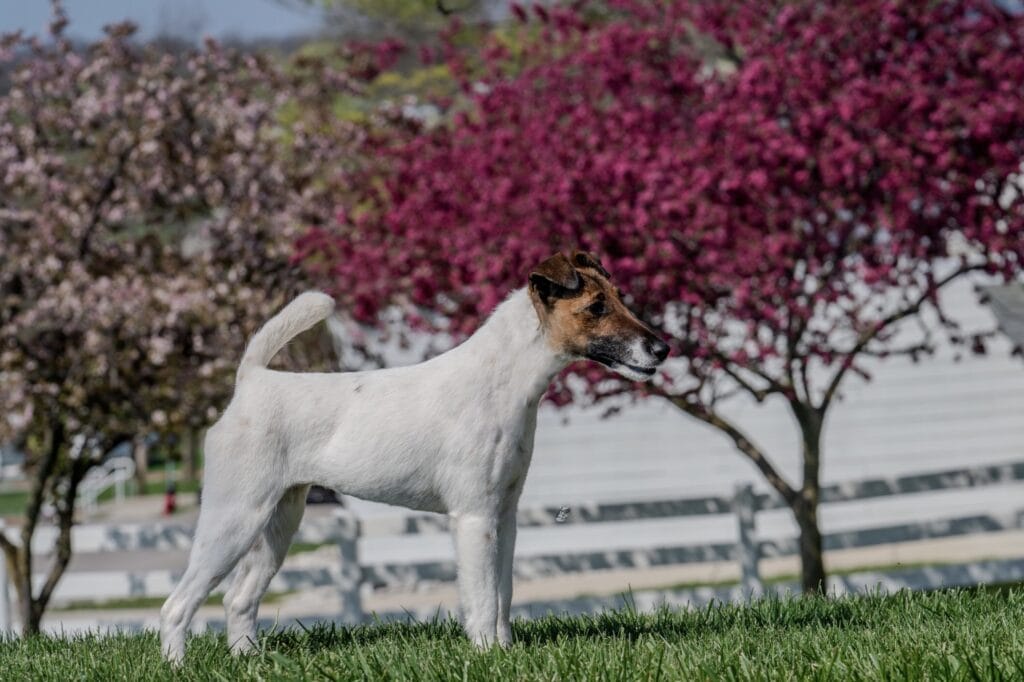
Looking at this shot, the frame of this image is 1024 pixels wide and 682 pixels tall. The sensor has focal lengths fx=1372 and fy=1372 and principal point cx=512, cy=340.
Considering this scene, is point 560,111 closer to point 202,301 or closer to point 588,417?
point 202,301

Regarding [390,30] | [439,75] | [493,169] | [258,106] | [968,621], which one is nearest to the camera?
[968,621]

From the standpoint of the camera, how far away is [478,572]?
5086mm

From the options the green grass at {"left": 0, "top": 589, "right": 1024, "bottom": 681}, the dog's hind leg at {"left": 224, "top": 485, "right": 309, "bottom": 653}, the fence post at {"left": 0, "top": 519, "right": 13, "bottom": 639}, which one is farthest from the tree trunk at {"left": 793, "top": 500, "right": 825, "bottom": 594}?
the fence post at {"left": 0, "top": 519, "right": 13, "bottom": 639}

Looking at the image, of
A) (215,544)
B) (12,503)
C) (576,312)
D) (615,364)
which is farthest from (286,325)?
(12,503)

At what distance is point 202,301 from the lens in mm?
10555

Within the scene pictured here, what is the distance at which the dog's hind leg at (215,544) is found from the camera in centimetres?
526

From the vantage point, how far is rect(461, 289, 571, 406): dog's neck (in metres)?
5.23

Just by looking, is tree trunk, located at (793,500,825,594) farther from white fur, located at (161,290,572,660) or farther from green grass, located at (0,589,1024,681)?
white fur, located at (161,290,572,660)

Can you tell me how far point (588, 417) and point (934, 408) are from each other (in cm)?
458

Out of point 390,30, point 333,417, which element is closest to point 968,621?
point 333,417

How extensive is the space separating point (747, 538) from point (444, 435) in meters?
6.22

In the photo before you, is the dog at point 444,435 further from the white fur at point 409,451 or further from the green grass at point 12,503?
the green grass at point 12,503

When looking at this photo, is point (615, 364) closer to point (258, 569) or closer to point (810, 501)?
point (258, 569)

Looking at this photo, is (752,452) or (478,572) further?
(752,452)
